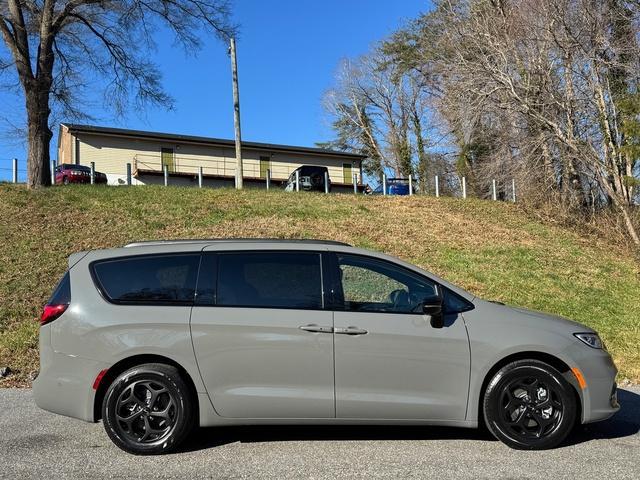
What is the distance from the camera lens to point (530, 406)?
4.57 metres

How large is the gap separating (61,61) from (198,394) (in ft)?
59.8

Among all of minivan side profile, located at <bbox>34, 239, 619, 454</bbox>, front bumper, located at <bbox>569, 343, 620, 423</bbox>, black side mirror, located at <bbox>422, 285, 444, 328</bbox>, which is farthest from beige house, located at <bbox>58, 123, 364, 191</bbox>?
front bumper, located at <bbox>569, 343, 620, 423</bbox>

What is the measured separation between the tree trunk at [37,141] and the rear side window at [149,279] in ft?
42.7

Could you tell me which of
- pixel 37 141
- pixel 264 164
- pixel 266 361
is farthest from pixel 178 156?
pixel 266 361

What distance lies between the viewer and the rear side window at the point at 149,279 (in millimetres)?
4656

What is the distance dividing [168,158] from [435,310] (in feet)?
117

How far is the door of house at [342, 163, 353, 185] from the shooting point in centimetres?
4453

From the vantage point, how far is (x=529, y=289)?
37.3 ft

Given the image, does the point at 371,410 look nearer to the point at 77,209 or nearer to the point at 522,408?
the point at 522,408

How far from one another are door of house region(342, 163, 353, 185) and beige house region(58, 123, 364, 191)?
0.08m

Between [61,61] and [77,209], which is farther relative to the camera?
[61,61]

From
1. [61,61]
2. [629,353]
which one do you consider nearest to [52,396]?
[629,353]

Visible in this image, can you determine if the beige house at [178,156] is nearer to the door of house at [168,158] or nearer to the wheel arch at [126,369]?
the door of house at [168,158]

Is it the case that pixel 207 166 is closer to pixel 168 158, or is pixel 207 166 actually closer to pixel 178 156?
pixel 178 156
